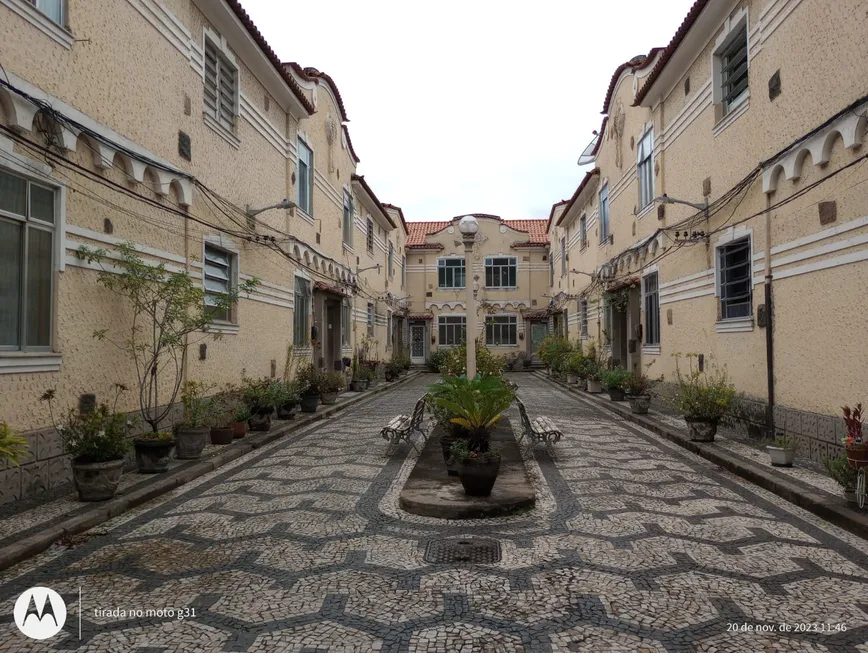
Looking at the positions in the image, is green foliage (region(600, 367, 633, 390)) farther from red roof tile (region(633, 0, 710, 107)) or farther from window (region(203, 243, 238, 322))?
window (region(203, 243, 238, 322))

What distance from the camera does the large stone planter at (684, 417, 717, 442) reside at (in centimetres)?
838

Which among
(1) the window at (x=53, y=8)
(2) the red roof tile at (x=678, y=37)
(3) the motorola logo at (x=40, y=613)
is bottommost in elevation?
(3) the motorola logo at (x=40, y=613)

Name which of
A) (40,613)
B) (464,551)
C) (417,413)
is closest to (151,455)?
(40,613)

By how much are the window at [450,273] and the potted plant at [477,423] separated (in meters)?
25.2

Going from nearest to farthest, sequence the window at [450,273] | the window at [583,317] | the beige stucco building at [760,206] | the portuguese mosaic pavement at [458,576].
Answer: the portuguese mosaic pavement at [458,576] < the beige stucco building at [760,206] < the window at [583,317] < the window at [450,273]

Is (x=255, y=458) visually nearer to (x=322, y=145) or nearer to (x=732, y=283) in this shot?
(x=732, y=283)

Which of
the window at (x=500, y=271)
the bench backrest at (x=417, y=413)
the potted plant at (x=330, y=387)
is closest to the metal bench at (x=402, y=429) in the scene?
the bench backrest at (x=417, y=413)

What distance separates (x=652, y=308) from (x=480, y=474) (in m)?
9.52

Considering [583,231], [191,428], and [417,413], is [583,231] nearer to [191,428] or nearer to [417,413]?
[417,413]

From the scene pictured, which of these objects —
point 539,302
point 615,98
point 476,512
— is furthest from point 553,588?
point 539,302

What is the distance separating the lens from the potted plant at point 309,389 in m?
12.4

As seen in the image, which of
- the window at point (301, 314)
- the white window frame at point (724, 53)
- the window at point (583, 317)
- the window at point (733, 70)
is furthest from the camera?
the window at point (583, 317)

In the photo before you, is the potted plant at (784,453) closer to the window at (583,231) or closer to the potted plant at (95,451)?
the potted plant at (95,451)

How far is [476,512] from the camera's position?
5258 millimetres
